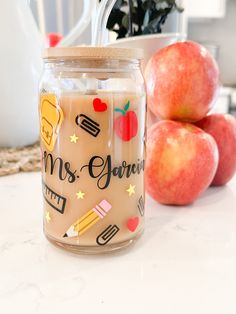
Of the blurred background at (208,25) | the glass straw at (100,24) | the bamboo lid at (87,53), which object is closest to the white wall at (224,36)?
the blurred background at (208,25)

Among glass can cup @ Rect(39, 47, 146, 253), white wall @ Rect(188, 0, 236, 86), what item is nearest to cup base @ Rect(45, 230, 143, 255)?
glass can cup @ Rect(39, 47, 146, 253)

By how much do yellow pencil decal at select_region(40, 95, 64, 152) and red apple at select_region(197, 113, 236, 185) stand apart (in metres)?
0.27

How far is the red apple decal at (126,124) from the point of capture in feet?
1.08

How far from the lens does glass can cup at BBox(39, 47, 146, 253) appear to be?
12.6 inches

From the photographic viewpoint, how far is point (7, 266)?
33 centimetres

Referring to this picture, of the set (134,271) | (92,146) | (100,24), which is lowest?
(134,271)

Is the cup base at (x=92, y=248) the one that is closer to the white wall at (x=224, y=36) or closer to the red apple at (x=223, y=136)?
the red apple at (x=223, y=136)

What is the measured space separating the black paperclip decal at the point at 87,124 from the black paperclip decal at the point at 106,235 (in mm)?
95

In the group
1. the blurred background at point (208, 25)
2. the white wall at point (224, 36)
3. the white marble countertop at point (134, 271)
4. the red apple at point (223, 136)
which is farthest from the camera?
the white wall at point (224, 36)

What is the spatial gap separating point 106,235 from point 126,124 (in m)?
0.11

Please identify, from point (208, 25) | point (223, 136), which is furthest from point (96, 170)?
point (208, 25)

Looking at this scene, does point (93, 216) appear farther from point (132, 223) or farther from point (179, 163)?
point (179, 163)

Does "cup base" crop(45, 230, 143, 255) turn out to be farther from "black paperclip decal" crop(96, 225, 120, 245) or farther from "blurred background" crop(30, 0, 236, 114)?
"blurred background" crop(30, 0, 236, 114)

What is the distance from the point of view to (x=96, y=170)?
1.08 ft
